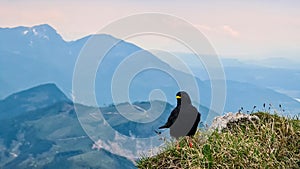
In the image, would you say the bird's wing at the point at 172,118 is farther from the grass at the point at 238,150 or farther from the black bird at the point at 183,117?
the grass at the point at 238,150

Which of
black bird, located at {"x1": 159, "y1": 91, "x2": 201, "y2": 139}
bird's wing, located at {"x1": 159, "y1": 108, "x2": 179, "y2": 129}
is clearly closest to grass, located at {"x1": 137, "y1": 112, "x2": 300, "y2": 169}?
black bird, located at {"x1": 159, "y1": 91, "x2": 201, "y2": 139}

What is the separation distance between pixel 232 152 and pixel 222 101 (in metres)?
1.23

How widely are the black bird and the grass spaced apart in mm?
317

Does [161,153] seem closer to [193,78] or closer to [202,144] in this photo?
[202,144]

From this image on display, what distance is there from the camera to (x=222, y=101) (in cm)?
950

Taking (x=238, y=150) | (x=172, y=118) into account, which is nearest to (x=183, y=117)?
(x=172, y=118)

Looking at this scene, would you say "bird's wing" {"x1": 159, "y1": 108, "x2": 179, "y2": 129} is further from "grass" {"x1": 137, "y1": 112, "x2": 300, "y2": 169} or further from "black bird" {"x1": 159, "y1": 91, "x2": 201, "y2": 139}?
"grass" {"x1": 137, "y1": 112, "x2": 300, "y2": 169}

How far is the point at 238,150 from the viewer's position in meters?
8.91

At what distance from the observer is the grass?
28.7 ft

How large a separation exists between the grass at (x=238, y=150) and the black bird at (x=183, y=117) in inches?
12.5

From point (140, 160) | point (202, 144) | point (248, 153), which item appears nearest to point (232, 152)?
point (248, 153)

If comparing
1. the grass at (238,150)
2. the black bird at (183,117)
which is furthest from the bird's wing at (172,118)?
the grass at (238,150)

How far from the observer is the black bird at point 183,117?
383 inches

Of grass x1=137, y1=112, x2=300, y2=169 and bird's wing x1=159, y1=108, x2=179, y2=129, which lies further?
bird's wing x1=159, y1=108, x2=179, y2=129
